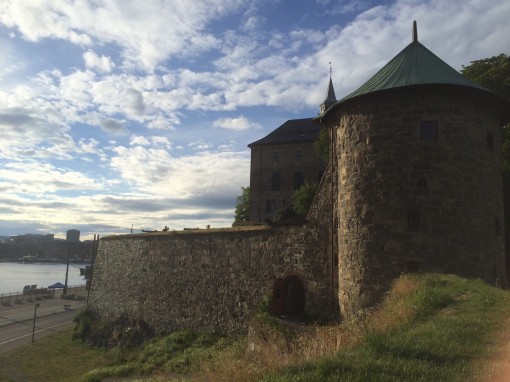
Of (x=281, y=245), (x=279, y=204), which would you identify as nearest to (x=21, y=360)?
(x=281, y=245)

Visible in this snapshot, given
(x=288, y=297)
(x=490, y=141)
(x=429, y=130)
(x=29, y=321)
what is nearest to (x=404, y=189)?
(x=429, y=130)

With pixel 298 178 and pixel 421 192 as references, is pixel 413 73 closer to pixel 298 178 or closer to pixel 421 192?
pixel 421 192

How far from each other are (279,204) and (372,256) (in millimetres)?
35427

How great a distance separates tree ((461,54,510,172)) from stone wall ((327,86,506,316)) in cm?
502

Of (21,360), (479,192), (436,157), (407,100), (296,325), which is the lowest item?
(21,360)

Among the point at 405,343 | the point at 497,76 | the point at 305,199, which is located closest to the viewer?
the point at 405,343

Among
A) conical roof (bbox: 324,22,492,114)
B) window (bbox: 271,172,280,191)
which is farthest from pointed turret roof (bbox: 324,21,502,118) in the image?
window (bbox: 271,172,280,191)

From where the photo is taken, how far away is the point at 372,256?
38.7 feet

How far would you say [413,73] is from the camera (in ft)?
39.9

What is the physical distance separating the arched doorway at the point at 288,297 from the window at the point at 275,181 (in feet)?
102

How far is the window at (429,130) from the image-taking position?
11586 mm

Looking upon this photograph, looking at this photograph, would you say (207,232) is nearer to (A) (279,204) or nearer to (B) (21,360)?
(B) (21,360)

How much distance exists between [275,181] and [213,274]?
94.9 feet

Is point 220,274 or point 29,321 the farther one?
point 29,321
